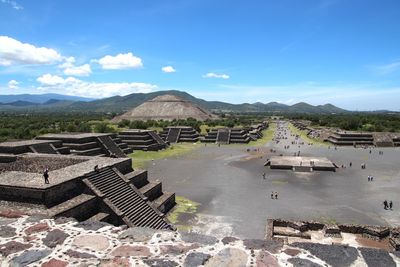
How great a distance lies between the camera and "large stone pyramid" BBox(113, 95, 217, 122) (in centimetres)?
12056

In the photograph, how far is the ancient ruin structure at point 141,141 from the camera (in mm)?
48125

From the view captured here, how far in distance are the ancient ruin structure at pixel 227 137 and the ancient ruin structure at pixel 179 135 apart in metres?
2.08

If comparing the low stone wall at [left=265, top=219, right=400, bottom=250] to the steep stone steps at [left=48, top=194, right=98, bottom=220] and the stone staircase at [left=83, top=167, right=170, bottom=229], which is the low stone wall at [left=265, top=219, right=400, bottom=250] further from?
the steep stone steps at [left=48, top=194, right=98, bottom=220]

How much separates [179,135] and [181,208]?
4182cm

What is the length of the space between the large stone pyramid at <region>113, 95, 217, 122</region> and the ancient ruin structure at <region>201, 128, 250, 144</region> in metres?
52.9

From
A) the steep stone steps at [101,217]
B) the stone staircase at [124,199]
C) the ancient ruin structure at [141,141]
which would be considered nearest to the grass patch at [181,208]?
the stone staircase at [124,199]

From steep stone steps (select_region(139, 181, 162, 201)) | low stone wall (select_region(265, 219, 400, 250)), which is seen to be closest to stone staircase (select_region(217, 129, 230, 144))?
steep stone steps (select_region(139, 181, 162, 201))

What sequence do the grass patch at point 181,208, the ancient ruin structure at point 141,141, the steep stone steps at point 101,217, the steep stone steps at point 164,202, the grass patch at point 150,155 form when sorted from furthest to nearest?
the ancient ruin structure at point 141,141, the grass patch at point 150,155, the steep stone steps at point 164,202, the grass patch at point 181,208, the steep stone steps at point 101,217

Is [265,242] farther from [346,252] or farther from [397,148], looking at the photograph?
[397,148]

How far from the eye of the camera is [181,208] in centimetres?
2120

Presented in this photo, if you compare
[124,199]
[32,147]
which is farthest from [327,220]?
[32,147]

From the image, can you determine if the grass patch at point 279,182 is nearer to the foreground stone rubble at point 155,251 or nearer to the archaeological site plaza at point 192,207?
the archaeological site plaza at point 192,207

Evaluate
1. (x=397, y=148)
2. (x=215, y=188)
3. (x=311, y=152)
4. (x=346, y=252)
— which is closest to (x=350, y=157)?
(x=311, y=152)

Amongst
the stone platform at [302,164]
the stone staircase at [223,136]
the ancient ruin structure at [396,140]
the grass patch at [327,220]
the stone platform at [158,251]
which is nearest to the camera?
the stone platform at [158,251]
